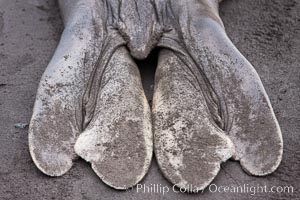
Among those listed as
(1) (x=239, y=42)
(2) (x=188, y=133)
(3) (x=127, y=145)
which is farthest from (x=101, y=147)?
(1) (x=239, y=42)

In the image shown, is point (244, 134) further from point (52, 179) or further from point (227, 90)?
point (52, 179)

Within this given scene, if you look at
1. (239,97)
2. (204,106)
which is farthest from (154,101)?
(239,97)

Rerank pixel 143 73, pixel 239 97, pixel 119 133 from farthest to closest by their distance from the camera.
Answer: pixel 143 73 < pixel 239 97 < pixel 119 133

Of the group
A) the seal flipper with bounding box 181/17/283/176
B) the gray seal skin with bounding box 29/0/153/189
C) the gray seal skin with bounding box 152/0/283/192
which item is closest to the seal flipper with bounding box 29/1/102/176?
the gray seal skin with bounding box 29/0/153/189

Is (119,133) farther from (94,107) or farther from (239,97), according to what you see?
(239,97)

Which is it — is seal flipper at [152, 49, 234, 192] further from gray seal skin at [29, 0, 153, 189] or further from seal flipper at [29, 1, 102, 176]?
seal flipper at [29, 1, 102, 176]

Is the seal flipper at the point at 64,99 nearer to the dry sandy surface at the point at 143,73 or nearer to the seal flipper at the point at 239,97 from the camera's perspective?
the dry sandy surface at the point at 143,73
